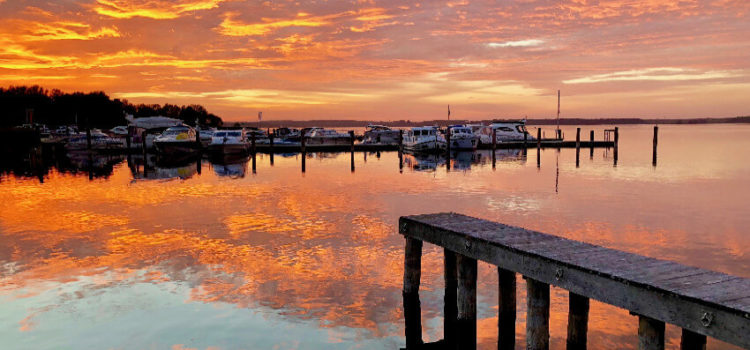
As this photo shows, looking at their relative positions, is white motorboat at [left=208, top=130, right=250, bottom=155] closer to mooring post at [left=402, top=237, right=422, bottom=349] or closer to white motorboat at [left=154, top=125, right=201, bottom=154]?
white motorboat at [left=154, top=125, right=201, bottom=154]

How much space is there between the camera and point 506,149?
234 ft

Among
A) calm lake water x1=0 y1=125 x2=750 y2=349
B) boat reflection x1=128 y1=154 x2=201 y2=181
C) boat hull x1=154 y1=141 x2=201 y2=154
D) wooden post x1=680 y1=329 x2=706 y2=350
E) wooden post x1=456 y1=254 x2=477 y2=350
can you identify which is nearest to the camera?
wooden post x1=680 y1=329 x2=706 y2=350

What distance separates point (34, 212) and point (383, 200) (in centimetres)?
1300

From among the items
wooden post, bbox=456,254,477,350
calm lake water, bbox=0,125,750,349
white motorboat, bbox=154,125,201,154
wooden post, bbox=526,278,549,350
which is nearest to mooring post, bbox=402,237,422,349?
calm lake water, bbox=0,125,750,349

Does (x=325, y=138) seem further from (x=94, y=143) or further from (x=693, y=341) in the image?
(x=693, y=341)

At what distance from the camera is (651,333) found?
6824 millimetres

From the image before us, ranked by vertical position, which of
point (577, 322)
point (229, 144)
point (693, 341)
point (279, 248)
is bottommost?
point (279, 248)

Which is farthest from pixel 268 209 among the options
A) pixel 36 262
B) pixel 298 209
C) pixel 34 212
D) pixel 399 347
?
pixel 399 347

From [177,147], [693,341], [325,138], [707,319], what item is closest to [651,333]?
[693,341]

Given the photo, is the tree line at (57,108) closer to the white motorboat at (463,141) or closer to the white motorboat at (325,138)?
the white motorboat at (325,138)

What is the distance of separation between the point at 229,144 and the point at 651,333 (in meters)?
48.8

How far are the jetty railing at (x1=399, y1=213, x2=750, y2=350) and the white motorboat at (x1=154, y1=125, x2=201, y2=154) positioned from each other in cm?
4635

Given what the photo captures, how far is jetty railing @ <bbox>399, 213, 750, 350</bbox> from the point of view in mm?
6301

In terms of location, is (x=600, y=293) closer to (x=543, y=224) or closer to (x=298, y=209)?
(x=543, y=224)
